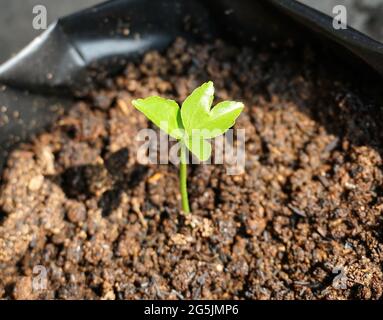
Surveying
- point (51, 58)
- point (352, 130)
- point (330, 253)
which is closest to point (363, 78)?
point (352, 130)

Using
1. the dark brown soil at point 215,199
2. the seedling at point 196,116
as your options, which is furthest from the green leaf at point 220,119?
the dark brown soil at point 215,199

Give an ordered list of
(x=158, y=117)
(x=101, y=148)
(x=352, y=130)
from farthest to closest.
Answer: (x=101, y=148) → (x=352, y=130) → (x=158, y=117)

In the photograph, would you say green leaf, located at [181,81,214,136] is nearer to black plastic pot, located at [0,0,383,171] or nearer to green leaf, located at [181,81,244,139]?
green leaf, located at [181,81,244,139]

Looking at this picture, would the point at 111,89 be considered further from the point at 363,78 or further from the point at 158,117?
the point at 363,78

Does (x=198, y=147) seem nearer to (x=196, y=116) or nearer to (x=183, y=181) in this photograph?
(x=196, y=116)

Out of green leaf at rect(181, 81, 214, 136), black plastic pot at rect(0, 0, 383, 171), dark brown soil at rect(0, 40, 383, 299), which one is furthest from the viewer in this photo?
black plastic pot at rect(0, 0, 383, 171)

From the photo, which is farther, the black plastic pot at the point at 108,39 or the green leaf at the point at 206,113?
the black plastic pot at the point at 108,39

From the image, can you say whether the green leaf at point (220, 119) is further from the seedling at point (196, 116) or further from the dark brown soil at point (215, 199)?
the dark brown soil at point (215, 199)

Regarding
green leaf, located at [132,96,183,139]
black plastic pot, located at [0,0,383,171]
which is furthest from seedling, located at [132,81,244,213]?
black plastic pot, located at [0,0,383,171]
